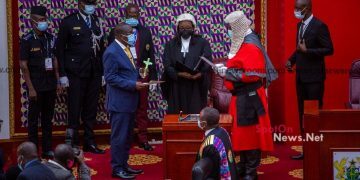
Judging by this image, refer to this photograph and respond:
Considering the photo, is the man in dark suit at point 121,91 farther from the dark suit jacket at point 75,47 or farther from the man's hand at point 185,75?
the dark suit jacket at point 75,47

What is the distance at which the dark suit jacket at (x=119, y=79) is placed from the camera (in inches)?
307

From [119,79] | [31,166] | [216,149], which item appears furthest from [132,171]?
[31,166]

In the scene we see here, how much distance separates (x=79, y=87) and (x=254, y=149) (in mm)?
2622

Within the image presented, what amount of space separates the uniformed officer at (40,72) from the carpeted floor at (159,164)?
0.66 m

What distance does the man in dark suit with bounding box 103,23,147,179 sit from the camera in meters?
7.79

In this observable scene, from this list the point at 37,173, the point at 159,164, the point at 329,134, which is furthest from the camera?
the point at 159,164

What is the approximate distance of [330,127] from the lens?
701 cm

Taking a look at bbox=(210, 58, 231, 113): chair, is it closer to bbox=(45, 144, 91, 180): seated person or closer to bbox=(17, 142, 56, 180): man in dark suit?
bbox=(45, 144, 91, 180): seated person

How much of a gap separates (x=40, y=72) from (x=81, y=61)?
0.58 m

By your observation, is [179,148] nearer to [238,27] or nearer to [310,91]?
[238,27]

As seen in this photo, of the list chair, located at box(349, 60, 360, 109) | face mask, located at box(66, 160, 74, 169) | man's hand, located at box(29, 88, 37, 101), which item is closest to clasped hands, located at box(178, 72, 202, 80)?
man's hand, located at box(29, 88, 37, 101)

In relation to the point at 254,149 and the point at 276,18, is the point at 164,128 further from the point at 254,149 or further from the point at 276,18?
the point at 276,18

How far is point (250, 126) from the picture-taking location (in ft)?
25.3

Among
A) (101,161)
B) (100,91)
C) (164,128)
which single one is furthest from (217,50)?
(164,128)
